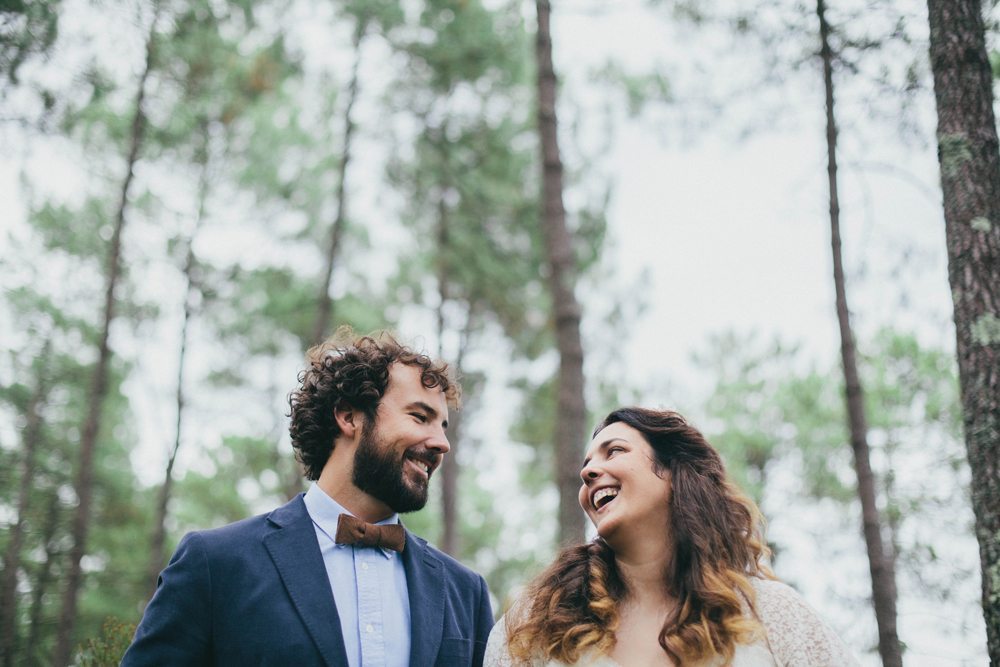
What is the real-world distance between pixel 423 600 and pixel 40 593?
230 inches

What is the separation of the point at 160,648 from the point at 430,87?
12.2m

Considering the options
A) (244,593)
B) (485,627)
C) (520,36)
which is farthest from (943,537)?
(244,593)

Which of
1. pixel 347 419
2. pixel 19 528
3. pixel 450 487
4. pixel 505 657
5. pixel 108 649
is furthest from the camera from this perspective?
pixel 450 487

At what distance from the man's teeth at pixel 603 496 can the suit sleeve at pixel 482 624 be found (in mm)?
692

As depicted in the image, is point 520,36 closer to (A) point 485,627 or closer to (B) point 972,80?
(B) point 972,80

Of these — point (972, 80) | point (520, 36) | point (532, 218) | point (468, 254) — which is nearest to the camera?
point (972, 80)

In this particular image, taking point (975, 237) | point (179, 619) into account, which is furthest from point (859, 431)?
point (179, 619)

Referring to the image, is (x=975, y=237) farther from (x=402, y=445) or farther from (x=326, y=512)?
(x=326, y=512)

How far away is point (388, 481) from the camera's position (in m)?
3.20

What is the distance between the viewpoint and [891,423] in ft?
51.2

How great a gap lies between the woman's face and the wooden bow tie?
2.25 ft

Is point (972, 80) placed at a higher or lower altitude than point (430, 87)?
lower

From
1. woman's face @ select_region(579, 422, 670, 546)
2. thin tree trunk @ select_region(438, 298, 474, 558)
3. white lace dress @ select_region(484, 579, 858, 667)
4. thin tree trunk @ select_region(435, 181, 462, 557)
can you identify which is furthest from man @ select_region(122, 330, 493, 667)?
thin tree trunk @ select_region(435, 181, 462, 557)

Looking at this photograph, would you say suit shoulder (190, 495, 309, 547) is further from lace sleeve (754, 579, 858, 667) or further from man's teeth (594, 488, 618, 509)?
lace sleeve (754, 579, 858, 667)
